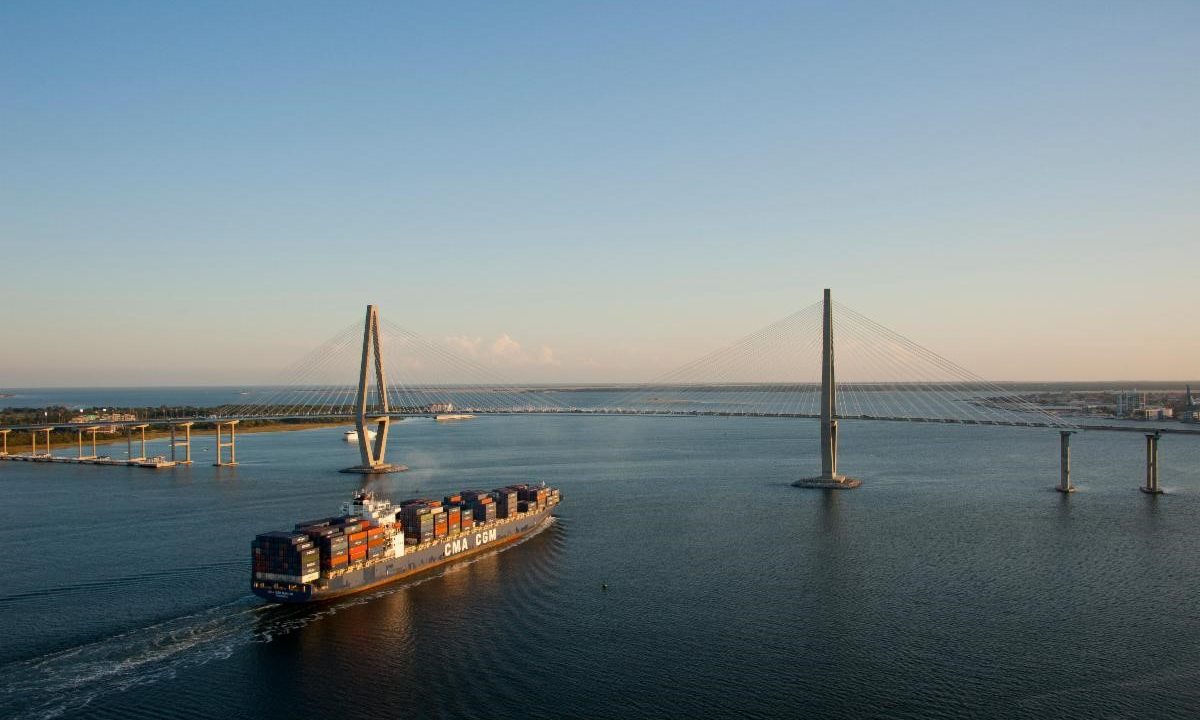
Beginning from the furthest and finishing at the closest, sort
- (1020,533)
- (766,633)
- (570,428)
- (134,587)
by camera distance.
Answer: (570,428), (1020,533), (134,587), (766,633)

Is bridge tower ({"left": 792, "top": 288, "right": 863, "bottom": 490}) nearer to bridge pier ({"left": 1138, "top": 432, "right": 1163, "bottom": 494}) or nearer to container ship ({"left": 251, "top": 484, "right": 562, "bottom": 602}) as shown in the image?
bridge pier ({"left": 1138, "top": 432, "right": 1163, "bottom": 494})

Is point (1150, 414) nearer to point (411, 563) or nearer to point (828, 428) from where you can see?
point (828, 428)

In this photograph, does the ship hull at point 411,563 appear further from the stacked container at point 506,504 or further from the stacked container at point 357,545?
the stacked container at point 506,504

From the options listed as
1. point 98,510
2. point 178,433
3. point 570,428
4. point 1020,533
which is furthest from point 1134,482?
point 178,433

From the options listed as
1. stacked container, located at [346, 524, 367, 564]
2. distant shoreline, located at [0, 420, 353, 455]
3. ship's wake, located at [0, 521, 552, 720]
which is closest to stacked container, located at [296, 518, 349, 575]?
stacked container, located at [346, 524, 367, 564]

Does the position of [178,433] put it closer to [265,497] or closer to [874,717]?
[265,497]
